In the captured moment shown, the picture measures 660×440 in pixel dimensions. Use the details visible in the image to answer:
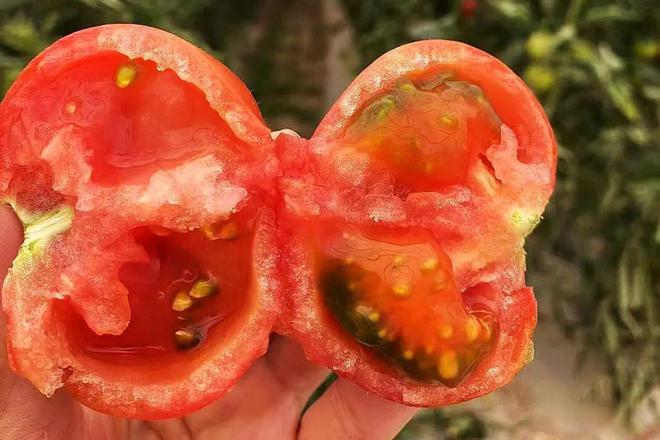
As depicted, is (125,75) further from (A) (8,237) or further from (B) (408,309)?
(B) (408,309)

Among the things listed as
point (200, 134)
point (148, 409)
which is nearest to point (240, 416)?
point (148, 409)

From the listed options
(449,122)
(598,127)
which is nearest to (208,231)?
(449,122)

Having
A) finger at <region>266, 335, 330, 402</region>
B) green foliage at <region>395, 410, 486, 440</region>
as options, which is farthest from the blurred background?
finger at <region>266, 335, 330, 402</region>

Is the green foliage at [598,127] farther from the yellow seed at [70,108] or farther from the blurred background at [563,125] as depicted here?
the yellow seed at [70,108]

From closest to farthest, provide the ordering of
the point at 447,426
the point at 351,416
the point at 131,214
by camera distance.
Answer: the point at 131,214, the point at 351,416, the point at 447,426

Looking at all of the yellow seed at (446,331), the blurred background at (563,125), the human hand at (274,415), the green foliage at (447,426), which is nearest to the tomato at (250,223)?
the yellow seed at (446,331)

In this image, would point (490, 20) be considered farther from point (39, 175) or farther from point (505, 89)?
point (39, 175)

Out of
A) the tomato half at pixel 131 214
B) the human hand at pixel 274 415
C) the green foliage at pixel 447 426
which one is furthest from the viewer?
the green foliage at pixel 447 426
